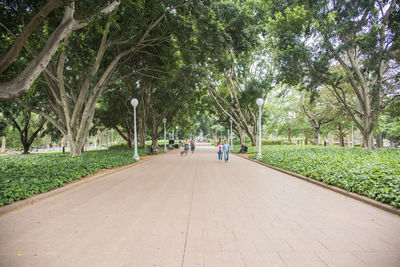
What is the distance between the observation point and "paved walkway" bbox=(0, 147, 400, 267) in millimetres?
2934

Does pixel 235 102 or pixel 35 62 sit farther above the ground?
pixel 235 102

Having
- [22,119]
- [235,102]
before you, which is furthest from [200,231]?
[22,119]

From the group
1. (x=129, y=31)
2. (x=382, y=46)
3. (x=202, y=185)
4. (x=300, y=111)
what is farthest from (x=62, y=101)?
(x=300, y=111)

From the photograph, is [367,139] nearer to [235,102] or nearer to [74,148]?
[235,102]

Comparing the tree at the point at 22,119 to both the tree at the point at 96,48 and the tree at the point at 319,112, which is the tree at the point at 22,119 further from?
the tree at the point at 319,112

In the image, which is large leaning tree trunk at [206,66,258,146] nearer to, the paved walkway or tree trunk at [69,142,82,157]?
tree trunk at [69,142,82,157]

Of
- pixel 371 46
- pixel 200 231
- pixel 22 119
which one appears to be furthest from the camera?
pixel 22 119

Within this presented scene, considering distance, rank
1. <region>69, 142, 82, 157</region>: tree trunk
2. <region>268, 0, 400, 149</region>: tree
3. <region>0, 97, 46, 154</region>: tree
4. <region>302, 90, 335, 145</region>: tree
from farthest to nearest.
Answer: <region>302, 90, 335, 145</region>: tree → <region>0, 97, 46, 154</region>: tree → <region>268, 0, 400, 149</region>: tree → <region>69, 142, 82, 157</region>: tree trunk

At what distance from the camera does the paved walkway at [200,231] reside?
293cm

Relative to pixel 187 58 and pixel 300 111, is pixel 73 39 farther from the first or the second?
pixel 300 111

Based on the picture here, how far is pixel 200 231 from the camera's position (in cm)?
376

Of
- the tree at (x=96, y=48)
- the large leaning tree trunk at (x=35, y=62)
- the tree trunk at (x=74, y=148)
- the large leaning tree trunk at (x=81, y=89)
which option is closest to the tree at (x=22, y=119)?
the large leaning tree trunk at (x=81, y=89)

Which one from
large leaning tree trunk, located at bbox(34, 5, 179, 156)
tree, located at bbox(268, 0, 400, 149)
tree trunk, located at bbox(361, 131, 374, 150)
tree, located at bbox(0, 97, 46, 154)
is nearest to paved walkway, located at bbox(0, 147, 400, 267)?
large leaning tree trunk, located at bbox(34, 5, 179, 156)

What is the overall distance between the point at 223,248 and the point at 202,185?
4424mm
